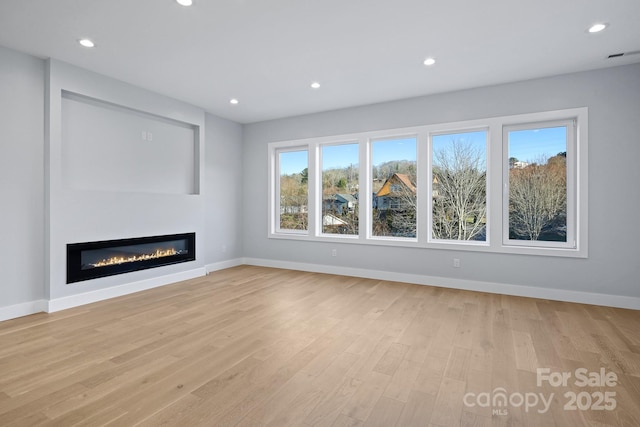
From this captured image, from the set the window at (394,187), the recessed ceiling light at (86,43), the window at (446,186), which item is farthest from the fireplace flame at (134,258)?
the window at (394,187)

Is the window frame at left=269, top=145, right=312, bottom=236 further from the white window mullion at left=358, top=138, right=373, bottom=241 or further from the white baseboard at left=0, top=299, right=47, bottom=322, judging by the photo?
the white baseboard at left=0, top=299, right=47, bottom=322

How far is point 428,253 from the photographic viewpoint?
15.7 ft

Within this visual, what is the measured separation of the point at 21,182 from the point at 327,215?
428 centimetres

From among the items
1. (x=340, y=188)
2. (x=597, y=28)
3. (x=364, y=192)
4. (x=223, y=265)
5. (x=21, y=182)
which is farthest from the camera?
(x=223, y=265)

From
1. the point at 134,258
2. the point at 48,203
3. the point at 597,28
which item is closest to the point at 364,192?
the point at 597,28

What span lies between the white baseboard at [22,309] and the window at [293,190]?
376 centimetres

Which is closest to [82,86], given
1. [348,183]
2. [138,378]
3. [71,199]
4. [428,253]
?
[71,199]

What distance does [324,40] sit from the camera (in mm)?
3176

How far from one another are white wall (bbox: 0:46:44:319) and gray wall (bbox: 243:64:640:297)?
13.6 feet

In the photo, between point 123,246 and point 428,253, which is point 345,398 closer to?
point 428,253

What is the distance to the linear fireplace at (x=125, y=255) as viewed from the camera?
151 inches

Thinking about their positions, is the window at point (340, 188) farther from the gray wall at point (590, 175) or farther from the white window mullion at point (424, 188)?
the white window mullion at point (424, 188)

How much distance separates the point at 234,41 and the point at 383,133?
2800 millimetres

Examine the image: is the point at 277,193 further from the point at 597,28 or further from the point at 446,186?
the point at 597,28
